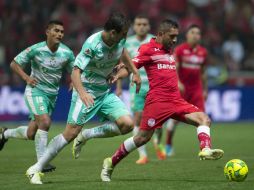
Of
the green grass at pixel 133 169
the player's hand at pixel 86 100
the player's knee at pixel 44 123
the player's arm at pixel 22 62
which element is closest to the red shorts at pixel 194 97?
the green grass at pixel 133 169

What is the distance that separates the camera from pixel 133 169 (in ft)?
38.4

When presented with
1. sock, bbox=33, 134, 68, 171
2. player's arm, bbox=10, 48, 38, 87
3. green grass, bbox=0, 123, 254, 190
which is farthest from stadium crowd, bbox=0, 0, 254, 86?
sock, bbox=33, 134, 68, 171

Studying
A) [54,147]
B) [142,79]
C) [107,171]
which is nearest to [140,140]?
[107,171]

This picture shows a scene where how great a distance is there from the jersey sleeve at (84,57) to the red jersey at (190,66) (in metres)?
5.60

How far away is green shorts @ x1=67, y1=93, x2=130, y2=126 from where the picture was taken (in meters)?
9.94

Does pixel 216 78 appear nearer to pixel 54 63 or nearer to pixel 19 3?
pixel 19 3

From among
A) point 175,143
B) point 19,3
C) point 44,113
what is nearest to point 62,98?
point 19,3

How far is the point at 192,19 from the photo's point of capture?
24688mm

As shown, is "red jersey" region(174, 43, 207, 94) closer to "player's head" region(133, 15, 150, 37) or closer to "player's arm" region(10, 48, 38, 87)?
"player's head" region(133, 15, 150, 37)

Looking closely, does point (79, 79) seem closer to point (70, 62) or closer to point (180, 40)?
point (70, 62)

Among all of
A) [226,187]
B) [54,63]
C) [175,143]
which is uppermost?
[54,63]

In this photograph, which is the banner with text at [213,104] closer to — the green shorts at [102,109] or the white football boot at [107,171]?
the green shorts at [102,109]

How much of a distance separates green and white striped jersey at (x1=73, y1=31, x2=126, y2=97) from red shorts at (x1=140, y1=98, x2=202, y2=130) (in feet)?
2.26

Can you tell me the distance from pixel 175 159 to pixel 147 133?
3502 millimetres
